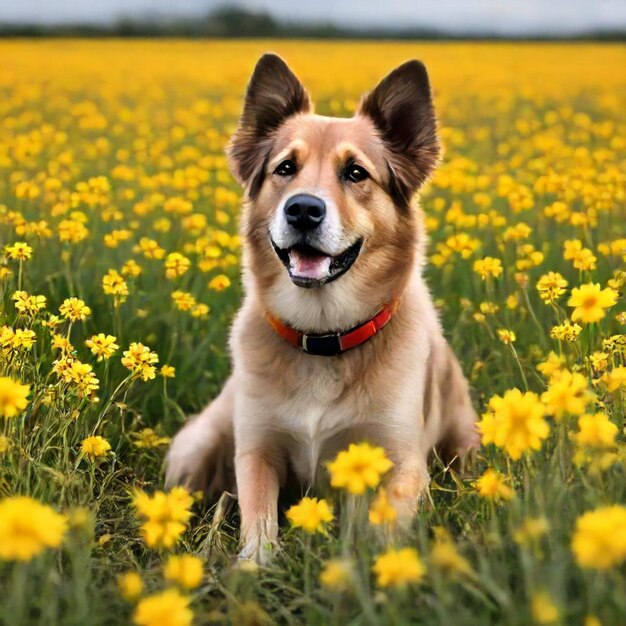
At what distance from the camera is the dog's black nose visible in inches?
131

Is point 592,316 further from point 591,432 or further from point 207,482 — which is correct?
point 207,482

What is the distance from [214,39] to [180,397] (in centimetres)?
1954

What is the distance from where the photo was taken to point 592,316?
2.53 meters

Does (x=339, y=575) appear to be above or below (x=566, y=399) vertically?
below

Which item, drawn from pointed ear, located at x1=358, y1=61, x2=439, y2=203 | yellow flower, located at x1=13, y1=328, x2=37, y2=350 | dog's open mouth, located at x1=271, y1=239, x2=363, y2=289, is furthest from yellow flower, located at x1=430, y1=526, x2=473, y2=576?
pointed ear, located at x1=358, y1=61, x2=439, y2=203

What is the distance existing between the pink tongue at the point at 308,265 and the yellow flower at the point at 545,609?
1800 mm

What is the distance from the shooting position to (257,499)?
3.38m

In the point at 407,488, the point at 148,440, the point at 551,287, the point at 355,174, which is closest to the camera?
the point at 407,488

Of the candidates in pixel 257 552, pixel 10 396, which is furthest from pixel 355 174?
pixel 10 396

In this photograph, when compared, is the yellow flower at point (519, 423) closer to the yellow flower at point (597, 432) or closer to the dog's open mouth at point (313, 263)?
the yellow flower at point (597, 432)

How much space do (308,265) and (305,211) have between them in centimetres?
24

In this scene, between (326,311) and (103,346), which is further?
(326,311)

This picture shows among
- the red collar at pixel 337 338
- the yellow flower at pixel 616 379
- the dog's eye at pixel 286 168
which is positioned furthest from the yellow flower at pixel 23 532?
the dog's eye at pixel 286 168

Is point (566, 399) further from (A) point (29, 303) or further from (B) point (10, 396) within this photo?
(A) point (29, 303)
